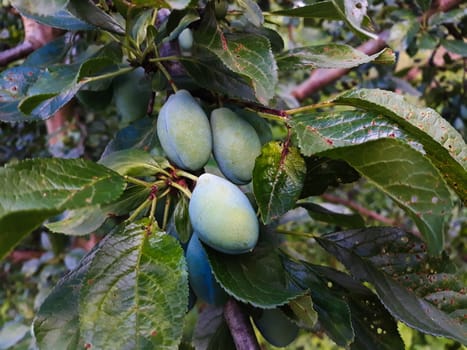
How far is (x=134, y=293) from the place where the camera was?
430 mm

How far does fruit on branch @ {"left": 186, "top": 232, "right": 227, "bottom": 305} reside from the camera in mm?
509

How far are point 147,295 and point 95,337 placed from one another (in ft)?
0.17

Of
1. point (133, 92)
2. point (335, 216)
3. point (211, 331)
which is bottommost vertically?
point (211, 331)

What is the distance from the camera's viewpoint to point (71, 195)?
0.38m

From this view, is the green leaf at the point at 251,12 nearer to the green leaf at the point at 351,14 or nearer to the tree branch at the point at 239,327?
the green leaf at the point at 351,14

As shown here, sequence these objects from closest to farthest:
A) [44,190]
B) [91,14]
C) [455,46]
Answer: [44,190], [91,14], [455,46]

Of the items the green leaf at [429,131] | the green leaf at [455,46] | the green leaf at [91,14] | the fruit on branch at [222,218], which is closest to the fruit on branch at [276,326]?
the fruit on branch at [222,218]

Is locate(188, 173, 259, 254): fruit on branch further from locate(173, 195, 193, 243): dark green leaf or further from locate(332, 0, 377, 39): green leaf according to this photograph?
locate(332, 0, 377, 39): green leaf

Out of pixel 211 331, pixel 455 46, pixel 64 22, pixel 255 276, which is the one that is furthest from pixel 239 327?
pixel 455 46

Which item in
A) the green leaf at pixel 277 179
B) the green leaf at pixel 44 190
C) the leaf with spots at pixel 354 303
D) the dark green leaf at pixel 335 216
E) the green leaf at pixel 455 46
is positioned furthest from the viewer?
the green leaf at pixel 455 46

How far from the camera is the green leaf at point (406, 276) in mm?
522

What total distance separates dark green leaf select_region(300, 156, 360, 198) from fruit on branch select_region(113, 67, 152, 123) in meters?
0.24

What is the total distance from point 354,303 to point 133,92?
388 mm

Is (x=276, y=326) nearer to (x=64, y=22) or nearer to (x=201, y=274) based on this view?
(x=201, y=274)
